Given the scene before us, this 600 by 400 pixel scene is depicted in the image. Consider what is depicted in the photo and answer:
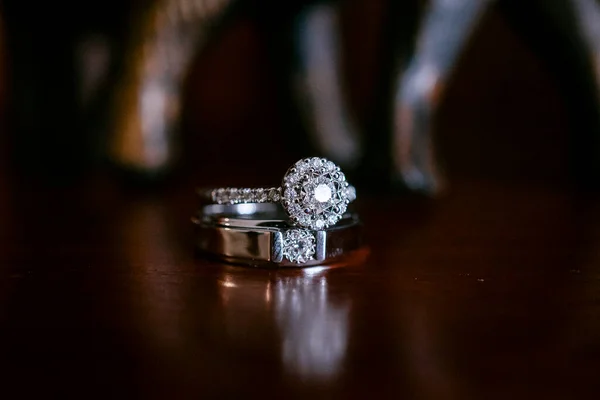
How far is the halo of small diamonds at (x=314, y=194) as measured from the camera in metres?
0.50

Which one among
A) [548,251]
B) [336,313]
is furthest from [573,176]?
[336,313]

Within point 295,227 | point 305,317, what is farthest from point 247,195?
point 305,317

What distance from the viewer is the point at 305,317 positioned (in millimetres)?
356

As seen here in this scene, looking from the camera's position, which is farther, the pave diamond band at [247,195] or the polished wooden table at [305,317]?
the pave diamond band at [247,195]

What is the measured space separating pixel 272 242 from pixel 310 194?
1.9 inches

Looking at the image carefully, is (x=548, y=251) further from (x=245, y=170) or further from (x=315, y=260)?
(x=245, y=170)

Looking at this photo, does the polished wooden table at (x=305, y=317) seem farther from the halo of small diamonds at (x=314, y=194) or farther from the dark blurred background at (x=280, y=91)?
the dark blurred background at (x=280, y=91)

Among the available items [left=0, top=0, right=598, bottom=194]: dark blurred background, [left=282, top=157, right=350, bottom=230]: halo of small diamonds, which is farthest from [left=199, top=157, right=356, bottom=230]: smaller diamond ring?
[left=0, top=0, right=598, bottom=194]: dark blurred background

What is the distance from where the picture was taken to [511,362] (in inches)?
11.1

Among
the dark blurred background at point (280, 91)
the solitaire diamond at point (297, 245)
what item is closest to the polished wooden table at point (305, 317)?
the solitaire diamond at point (297, 245)

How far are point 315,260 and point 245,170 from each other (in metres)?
0.82

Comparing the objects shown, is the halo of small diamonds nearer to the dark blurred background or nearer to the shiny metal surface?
the shiny metal surface

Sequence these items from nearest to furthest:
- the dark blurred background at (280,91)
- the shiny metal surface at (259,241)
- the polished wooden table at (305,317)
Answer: the polished wooden table at (305,317)
the shiny metal surface at (259,241)
the dark blurred background at (280,91)

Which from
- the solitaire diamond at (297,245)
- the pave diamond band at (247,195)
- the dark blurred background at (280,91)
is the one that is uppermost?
the dark blurred background at (280,91)
